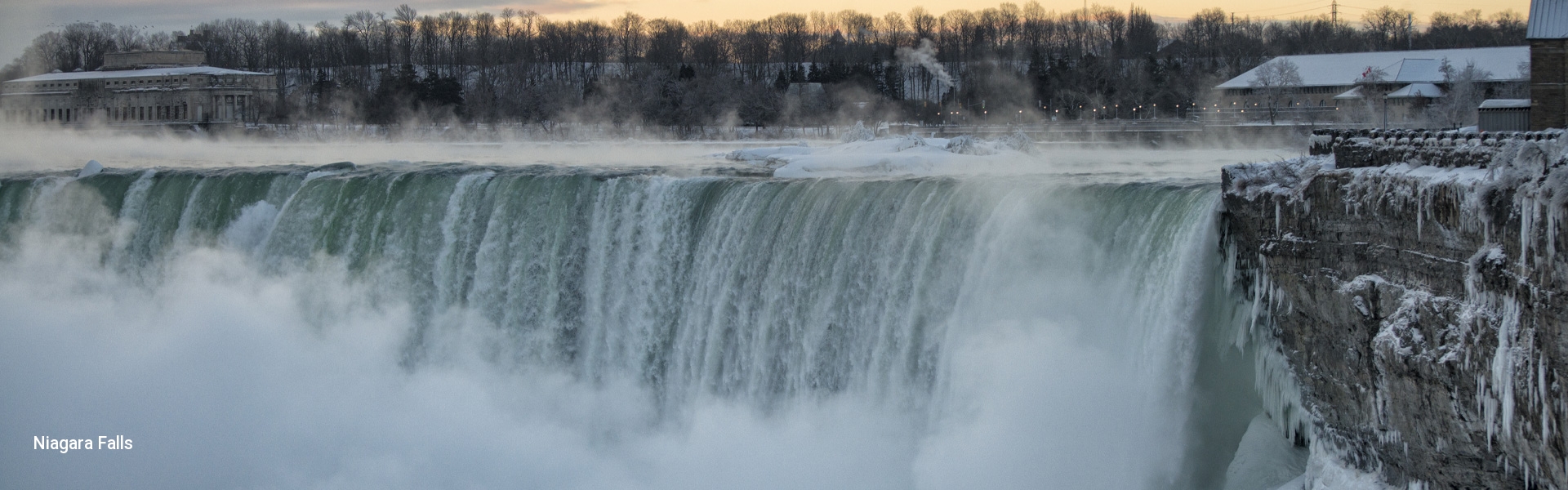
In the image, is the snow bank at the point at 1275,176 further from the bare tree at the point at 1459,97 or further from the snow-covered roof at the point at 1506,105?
the bare tree at the point at 1459,97

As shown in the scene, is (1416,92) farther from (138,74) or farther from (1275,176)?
(138,74)

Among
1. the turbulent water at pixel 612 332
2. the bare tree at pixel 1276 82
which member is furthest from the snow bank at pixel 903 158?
the bare tree at pixel 1276 82

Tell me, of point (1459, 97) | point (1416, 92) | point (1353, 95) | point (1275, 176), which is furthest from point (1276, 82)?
point (1275, 176)

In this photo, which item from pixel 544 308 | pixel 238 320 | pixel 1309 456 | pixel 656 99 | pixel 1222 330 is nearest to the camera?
pixel 1309 456

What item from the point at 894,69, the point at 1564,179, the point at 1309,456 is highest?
the point at 894,69

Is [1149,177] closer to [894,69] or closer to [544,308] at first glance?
[544,308]

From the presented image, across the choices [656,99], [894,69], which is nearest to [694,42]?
[894,69]
